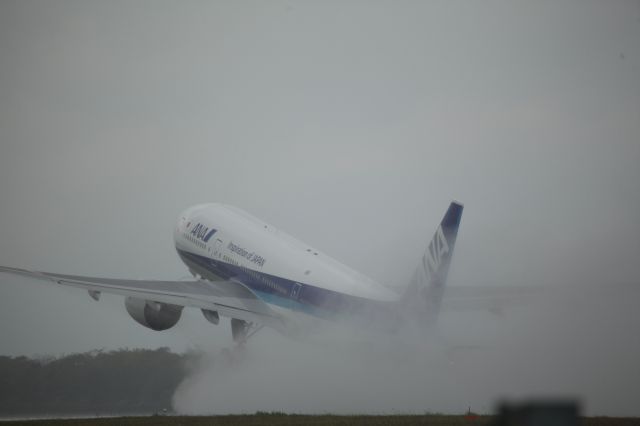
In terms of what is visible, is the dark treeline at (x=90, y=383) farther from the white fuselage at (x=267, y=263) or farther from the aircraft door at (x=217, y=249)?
the aircraft door at (x=217, y=249)

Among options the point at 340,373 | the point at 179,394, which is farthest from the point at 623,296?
the point at 179,394

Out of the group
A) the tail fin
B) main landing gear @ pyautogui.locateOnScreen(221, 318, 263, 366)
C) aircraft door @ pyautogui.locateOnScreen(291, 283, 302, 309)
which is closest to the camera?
the tail fin

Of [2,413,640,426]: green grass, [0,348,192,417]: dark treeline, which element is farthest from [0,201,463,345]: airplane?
[2,413,640,426]: green grass

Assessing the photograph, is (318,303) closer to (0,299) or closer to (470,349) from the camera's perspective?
(470,349)

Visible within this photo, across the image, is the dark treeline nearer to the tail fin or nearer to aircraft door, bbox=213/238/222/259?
aircraft door, bbox=213/238/222/259

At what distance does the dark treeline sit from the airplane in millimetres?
3059

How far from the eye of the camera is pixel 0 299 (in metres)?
38.0

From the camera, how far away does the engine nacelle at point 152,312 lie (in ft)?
84.9

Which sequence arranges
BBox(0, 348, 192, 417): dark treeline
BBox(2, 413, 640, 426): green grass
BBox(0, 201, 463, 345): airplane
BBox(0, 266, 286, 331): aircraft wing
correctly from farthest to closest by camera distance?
BBox(0, 348, 192, 417): dark treeline
BBox(0, 266, 286, 331): aircraft wing
BBox(0, 201, 463, 345): airplane
BBox(2, 413, 640, 426): green grass

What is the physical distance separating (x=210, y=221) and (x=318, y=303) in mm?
10535

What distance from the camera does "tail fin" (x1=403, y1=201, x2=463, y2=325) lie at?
21031 millimetres

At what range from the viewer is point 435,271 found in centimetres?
2103

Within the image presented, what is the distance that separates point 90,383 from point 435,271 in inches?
618

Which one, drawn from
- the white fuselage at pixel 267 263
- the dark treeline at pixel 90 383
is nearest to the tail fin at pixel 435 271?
the white fuselage at pixel 267 263
